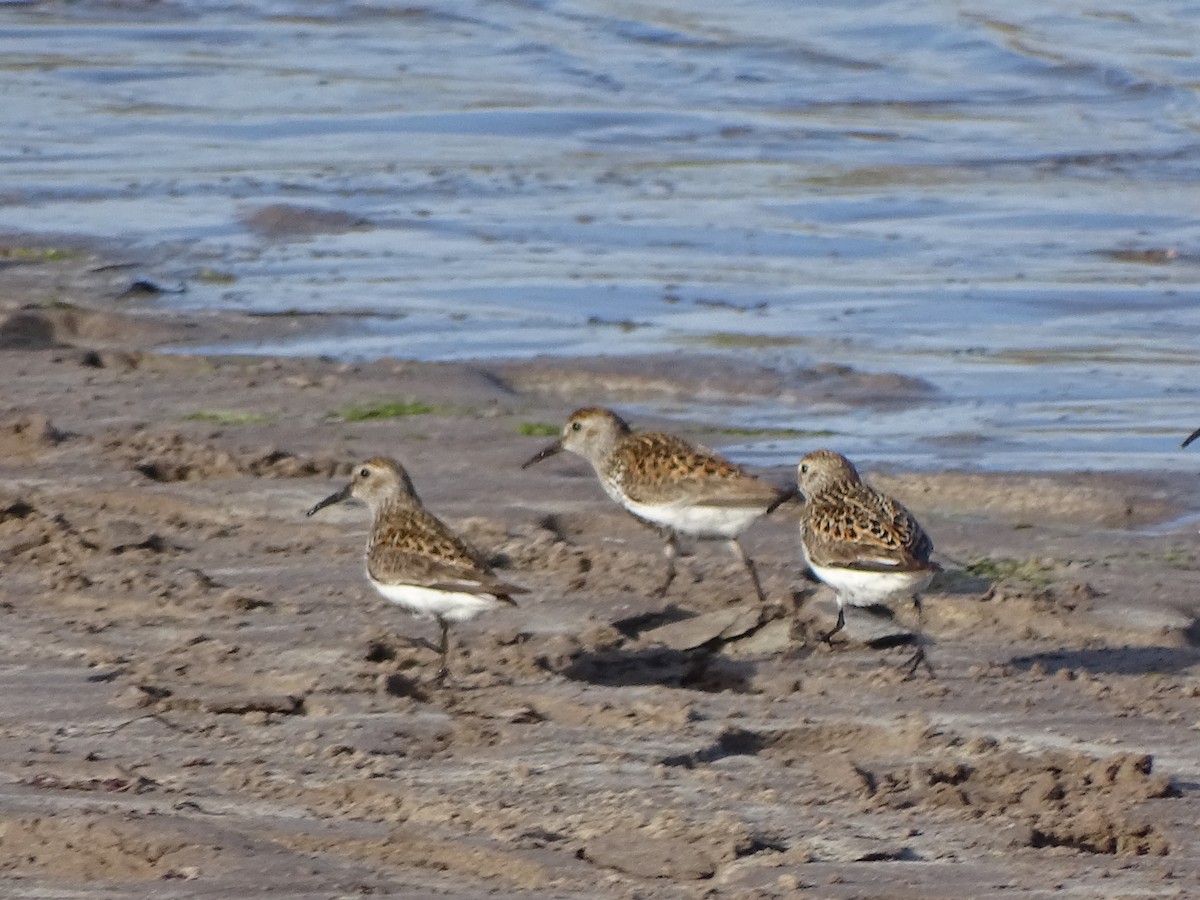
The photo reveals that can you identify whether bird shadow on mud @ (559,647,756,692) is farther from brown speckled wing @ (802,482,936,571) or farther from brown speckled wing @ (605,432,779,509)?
brown speckled wing @ (605,432,779,509)

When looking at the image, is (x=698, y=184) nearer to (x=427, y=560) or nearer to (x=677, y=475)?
(x=677, y=475)

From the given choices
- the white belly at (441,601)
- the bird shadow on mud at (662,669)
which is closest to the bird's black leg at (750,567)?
the bird shadow on mud at (662,669)

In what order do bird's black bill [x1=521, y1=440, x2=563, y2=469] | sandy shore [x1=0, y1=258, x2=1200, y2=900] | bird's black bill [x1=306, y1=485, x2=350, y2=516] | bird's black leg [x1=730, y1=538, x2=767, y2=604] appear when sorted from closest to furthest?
sandy shore [x1=0, y1=258, x2=1200, y2=900]
bird's black leg [x1=730, y1=538, x2=767, y2=604]
bird's black bill [x1=306, y1=485, x2=350, y2=516]
bird's black bill [x1=521, y1=440, x2=563, y2=469]

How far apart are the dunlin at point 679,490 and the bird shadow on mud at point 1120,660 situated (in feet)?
3.18

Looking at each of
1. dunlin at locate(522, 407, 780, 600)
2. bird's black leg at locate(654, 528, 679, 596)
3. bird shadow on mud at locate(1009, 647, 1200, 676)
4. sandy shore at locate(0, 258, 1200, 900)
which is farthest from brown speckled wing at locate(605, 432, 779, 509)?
bird shadow on mud at locate(1009, 647, 1200, 676)

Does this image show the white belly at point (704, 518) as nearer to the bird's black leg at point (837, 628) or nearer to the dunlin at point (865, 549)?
the dunlin at point (865, 549)

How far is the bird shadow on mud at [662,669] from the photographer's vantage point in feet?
22.6

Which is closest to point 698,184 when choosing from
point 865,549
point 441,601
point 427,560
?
point 865,549

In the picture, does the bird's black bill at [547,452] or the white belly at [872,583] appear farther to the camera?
the bird's black bill at [547,452]

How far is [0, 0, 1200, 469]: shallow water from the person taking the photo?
1210cm

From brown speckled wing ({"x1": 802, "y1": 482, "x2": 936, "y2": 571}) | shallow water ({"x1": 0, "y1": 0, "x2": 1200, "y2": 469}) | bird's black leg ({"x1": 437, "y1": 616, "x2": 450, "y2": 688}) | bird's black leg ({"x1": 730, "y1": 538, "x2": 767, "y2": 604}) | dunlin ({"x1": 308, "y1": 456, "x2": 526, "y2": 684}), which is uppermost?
brown speckled wing ({"x1": 802, "y1": 482, "x2": 936, "y2": 571})

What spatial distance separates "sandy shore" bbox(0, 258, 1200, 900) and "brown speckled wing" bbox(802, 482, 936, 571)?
289mm

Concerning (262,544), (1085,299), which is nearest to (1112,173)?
(1085,299)

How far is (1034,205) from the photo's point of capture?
16984mm
